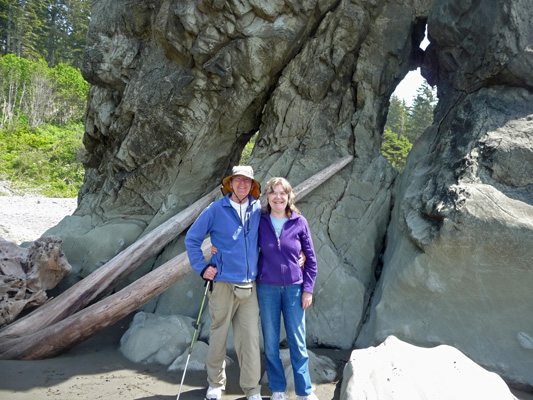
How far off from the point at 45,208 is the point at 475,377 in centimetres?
1965

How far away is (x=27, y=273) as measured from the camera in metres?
6.34

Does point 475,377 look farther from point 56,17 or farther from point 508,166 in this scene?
point 56,17

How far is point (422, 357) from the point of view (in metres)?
3.79

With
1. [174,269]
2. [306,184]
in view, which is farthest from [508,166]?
[174,269]

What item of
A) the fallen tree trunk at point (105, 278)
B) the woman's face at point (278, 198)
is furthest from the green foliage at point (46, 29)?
the woman's face at point (278, 198)

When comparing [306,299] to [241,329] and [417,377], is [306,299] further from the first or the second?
[417,377]

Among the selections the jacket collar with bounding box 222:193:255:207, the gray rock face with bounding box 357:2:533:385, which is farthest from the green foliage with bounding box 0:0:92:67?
the gray rock face with bounding box 357:2:533:385

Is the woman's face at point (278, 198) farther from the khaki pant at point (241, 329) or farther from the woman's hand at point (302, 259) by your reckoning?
the khaki pant at point (241, 329)

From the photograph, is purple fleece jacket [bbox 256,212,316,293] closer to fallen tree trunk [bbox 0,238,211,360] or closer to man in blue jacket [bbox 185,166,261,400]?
man in blue jacket [bbox 185,166,261,400]

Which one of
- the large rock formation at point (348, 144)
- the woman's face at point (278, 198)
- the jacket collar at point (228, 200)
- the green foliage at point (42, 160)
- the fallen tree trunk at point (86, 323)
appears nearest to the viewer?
the woman's face at point (278, 198)

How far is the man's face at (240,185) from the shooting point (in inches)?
158

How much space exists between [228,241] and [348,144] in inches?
197

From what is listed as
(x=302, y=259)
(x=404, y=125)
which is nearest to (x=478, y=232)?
(x=302, y=259)

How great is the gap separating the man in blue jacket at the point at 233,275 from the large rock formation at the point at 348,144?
2.18m
